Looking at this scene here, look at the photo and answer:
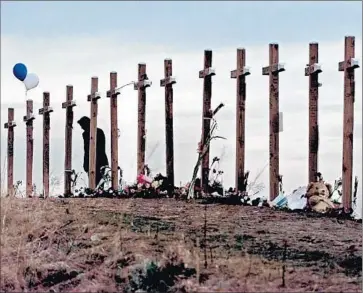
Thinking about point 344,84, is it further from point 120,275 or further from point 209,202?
point 120,275

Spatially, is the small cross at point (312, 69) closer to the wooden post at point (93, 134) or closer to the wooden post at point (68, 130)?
the wooden post at point (93, 134)

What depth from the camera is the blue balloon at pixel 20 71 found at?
16.3 meters

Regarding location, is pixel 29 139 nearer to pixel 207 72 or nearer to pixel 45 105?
pixel 45 105

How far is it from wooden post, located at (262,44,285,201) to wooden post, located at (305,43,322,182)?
57 centimetres

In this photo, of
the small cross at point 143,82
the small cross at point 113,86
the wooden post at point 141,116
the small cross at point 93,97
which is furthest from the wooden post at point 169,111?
the small cross at point 93,97

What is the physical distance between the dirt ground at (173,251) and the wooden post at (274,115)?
299cm

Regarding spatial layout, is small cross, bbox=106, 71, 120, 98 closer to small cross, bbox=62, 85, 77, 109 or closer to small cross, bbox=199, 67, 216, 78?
small cross, bbox=62, 85, 77, 109

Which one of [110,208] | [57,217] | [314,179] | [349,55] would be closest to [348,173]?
[314,179]

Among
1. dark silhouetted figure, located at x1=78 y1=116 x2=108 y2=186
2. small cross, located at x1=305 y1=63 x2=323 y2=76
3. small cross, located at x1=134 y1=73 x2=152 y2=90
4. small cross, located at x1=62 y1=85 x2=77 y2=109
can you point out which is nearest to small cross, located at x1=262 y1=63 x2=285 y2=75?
small cross, located at x1=305 y1=63 x2=323 y2=76

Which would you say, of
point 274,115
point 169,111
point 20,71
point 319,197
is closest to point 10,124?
point 20,71

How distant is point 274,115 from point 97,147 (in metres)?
6.41

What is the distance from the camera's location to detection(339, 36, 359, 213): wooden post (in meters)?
13.6

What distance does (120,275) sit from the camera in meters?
7.87

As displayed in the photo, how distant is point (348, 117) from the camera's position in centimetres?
1370
